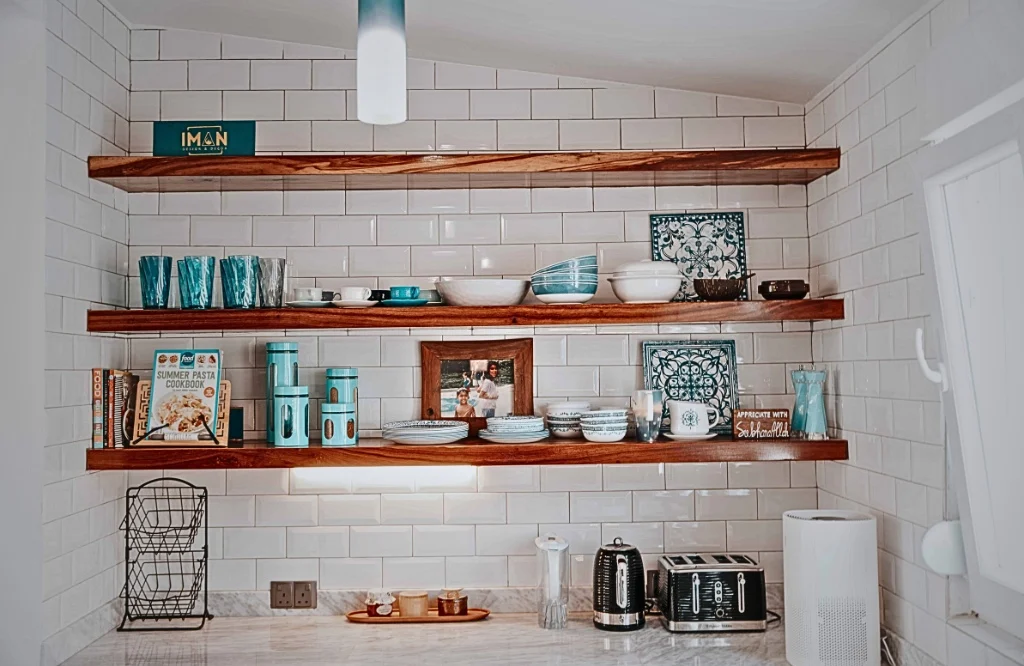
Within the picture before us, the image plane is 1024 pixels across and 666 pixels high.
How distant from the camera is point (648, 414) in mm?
2713

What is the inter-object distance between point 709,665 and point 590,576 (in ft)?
1.99

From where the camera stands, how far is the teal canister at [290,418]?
8.90 ft

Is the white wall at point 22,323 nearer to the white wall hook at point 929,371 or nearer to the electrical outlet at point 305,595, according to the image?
the electrical outlet at point 305,595

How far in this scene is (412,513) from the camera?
295cm

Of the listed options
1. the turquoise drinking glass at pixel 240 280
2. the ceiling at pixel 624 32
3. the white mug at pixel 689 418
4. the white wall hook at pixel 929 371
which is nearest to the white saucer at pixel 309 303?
the turquoise drinking glass at pixel 240 280

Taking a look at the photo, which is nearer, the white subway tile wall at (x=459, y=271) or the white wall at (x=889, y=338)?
the white wall at (x=889, y=338)

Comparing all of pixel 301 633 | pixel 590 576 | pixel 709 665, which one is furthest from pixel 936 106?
pixel 301 633

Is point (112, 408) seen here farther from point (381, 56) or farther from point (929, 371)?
point (929, 371)

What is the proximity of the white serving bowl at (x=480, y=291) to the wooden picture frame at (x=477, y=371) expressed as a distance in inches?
11.0

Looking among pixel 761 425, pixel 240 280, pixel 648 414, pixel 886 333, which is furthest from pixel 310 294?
pixel 886 333

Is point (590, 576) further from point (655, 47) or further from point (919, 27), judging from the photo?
point (919, 27)

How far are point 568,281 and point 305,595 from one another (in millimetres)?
1319

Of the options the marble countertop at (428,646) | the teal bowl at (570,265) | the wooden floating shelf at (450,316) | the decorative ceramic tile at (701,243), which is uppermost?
the decorative ceramic tile at (701,243)

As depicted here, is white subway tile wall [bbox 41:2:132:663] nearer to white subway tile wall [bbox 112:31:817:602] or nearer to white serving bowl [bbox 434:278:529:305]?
white subway tile wall [bbox 112:31:817:602]
